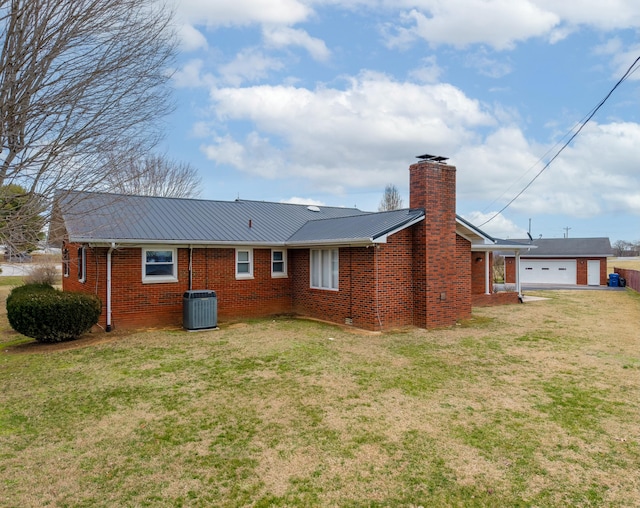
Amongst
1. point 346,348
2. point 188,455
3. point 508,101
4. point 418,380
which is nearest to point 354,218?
point 346,348

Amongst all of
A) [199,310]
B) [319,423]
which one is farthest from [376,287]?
[319,423]

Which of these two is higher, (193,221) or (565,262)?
(193,221)

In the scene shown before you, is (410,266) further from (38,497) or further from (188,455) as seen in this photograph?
(38,497)

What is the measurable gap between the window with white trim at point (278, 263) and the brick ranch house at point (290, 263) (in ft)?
0.12

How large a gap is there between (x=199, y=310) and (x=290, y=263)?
13.4 feet

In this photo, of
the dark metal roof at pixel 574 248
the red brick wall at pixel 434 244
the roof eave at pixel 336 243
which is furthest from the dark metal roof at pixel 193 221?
the dark metal roof at pixel 574 248

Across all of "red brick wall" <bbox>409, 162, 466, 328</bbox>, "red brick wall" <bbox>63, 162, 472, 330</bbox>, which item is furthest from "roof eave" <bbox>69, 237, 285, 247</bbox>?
"red brick wall" <bbox>409, 162, 466, 328</bbox>

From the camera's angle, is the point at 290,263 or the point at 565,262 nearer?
the point at 290,263

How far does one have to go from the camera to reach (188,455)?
189 inches

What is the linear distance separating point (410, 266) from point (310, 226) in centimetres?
474

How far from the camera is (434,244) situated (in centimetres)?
1264

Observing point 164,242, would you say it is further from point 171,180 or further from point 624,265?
point 624,265

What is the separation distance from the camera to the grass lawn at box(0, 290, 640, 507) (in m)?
4.14

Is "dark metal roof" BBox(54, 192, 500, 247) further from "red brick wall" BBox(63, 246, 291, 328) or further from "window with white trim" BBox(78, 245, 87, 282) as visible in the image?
"window with white trim" BBox(78, 245, 87, 282)
